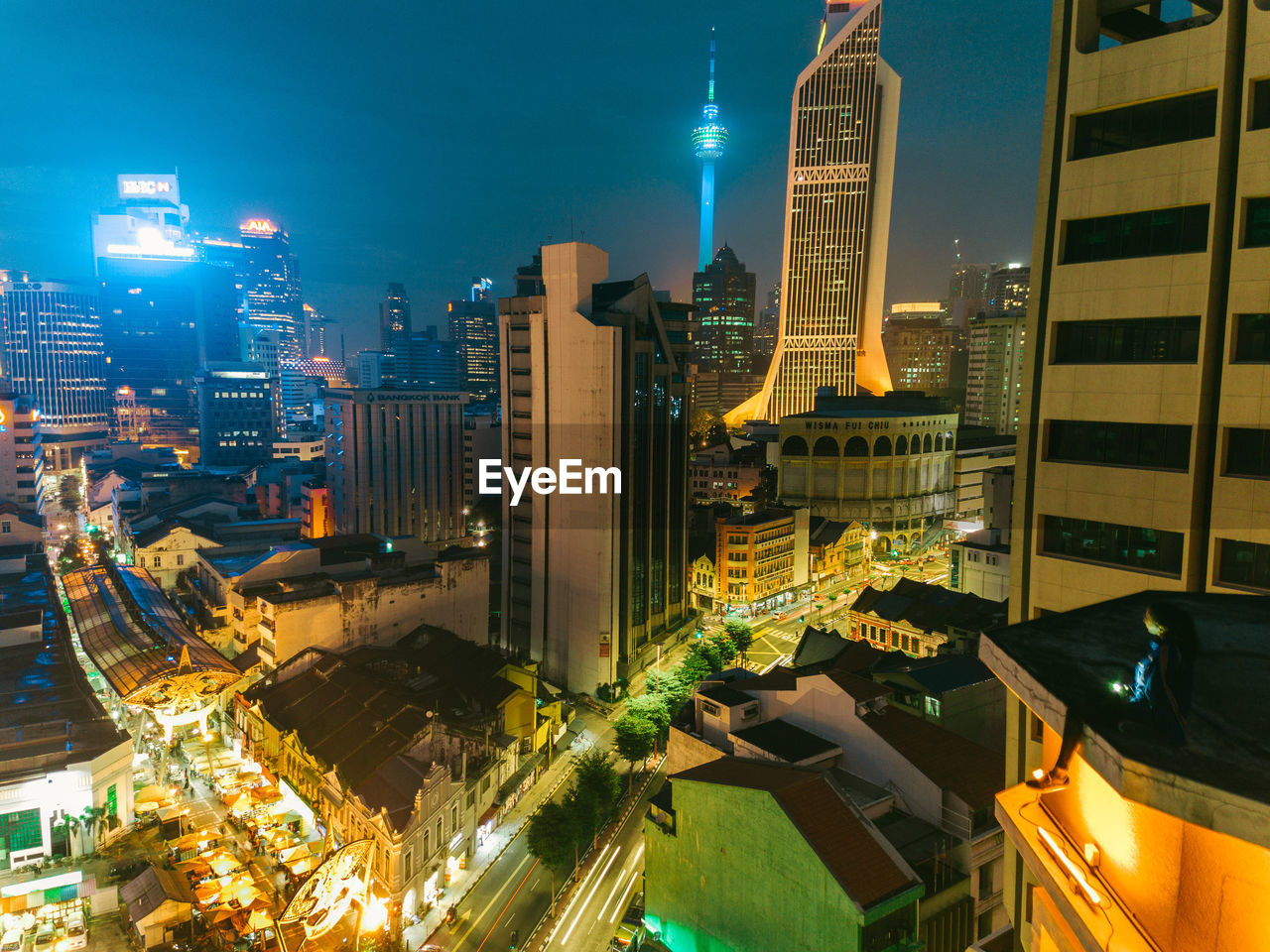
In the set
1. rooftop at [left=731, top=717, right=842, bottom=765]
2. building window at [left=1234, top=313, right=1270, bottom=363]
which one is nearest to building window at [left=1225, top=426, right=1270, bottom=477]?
building window at [left=1234, top=313, right=1270, bottom=363]

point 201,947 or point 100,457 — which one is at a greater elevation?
point 100,457

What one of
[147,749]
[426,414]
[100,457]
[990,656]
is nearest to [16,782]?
[147,749]

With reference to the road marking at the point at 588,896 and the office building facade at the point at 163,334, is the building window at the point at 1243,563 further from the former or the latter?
the office building facade at the point at 163,334

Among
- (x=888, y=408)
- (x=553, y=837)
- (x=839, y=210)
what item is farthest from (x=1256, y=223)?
(x=839, y=210)

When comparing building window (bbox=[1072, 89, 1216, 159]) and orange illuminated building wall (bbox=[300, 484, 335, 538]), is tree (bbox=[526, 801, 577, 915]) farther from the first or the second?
orange illuminated building wall (bbox=[300, 484, 335, 538])

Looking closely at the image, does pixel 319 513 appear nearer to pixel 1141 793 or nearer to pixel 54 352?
pixel 1141 793

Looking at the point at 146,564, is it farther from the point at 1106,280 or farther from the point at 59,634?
the point at 1106,280
